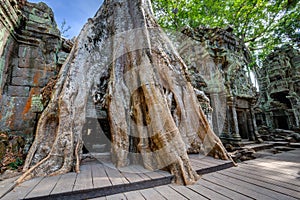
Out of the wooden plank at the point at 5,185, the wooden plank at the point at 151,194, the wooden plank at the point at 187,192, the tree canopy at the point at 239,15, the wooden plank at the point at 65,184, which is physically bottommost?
the wooden plank at the point at 151,194

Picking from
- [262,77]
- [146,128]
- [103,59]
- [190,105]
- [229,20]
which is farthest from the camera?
[262,77]

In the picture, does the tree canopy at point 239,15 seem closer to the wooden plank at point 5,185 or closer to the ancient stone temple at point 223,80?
the ancient stone temple at point 223,80

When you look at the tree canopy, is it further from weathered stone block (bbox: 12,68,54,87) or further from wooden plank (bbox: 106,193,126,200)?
Answer: wooden plank (bbox: 106,193,126,200)

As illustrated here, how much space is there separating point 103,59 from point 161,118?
2027 millimetres

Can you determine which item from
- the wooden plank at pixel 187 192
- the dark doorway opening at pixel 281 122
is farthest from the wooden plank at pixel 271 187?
the dark doorway opening at pixel 281 122

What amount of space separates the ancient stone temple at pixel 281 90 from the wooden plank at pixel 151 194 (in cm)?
1290

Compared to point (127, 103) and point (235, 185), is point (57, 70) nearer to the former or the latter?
point (127, 103)

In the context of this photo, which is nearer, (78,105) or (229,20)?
(78,105)

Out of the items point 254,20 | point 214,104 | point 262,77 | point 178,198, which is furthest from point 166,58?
point 262,77

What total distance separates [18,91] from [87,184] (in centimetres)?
294

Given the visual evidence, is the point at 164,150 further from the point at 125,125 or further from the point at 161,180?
the point at 125,125

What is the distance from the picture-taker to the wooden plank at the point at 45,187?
1222 mm

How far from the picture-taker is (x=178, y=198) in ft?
4.25

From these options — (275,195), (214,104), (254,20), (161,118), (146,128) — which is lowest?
(275,195)
